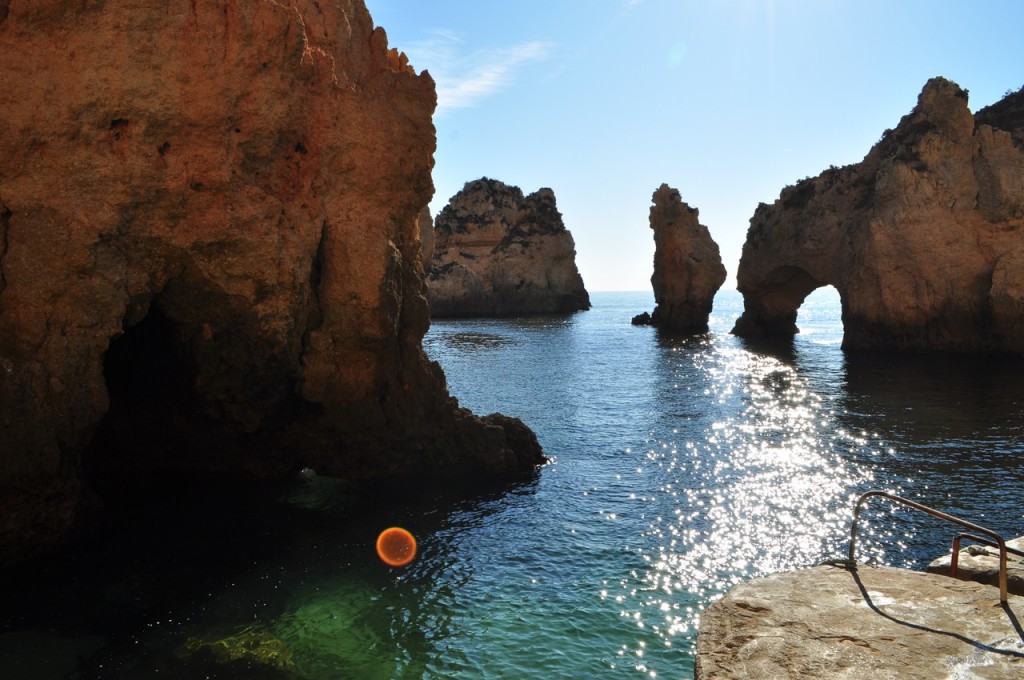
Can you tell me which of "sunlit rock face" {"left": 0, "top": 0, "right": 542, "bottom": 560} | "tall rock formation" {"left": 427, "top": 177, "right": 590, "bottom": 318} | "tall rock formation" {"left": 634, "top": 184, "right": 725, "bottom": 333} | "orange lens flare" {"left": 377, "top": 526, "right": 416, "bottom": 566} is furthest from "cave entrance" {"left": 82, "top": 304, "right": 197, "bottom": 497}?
"tall rock formation" {"left": 427, "top": 177, "right": 590, "bottom": 318}

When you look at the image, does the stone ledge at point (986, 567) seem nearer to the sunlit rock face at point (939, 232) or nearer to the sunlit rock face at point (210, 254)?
the sunlit rock face at point (210, 254)

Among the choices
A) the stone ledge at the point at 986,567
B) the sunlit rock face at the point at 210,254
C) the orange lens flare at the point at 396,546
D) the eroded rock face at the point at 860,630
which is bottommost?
the orange lens flare at the point at 396,546

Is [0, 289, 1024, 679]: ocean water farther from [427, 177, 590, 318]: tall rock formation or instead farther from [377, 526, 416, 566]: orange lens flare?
[427, 177, 590, 318]: tall rock formation

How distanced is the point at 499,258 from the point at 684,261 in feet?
128

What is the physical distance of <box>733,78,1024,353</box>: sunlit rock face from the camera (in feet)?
118

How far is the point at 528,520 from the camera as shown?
48.5 feet

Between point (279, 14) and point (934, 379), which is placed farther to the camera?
point (934, 379)

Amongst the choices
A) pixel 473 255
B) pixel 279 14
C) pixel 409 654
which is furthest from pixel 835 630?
pixel 473 255

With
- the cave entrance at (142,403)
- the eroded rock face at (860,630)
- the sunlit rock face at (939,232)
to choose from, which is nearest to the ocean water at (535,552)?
the cave entrance at (142,403)

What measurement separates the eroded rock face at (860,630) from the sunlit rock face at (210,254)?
1059cm

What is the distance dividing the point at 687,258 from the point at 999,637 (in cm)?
6260

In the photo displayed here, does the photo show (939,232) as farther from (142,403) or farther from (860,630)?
(142,403)

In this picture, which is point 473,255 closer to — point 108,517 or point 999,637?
point 108,517

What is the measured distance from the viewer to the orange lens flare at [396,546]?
12570 millimetres
